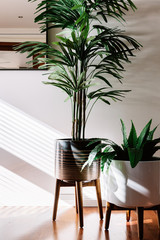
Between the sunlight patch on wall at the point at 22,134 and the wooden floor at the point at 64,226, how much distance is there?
1.39 feet

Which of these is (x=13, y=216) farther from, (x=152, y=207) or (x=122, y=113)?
(x=122, y=113)

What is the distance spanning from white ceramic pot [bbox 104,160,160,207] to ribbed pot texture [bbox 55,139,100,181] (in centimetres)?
24

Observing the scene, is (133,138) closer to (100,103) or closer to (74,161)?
(74,161)

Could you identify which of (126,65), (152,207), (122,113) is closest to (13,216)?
(152,207)

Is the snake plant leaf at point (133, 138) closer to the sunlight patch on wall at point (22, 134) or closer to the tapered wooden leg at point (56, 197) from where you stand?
the tapered wooden leg at point (56, 197)

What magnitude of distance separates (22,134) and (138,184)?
1094 mm

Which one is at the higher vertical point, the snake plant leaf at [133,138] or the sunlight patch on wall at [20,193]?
the snake plant leaf at [133,138]

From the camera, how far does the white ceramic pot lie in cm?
164

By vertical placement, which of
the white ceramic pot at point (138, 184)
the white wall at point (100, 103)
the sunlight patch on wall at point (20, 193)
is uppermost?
the white wall at point (100, 103)

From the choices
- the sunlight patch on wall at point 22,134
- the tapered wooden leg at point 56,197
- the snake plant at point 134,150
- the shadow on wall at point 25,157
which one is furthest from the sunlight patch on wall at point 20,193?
the snake plant at point 134,150

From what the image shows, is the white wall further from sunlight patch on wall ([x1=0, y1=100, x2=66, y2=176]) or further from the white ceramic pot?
the white ceramic pot

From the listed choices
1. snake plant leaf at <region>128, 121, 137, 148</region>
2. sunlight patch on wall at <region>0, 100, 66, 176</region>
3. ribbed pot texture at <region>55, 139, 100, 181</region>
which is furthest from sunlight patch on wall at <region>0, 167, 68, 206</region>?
snake plant leaf at <region>128, 121, 137, 148</region>

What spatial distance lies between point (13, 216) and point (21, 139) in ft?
1.98

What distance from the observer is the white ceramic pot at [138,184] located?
5.39 feet
